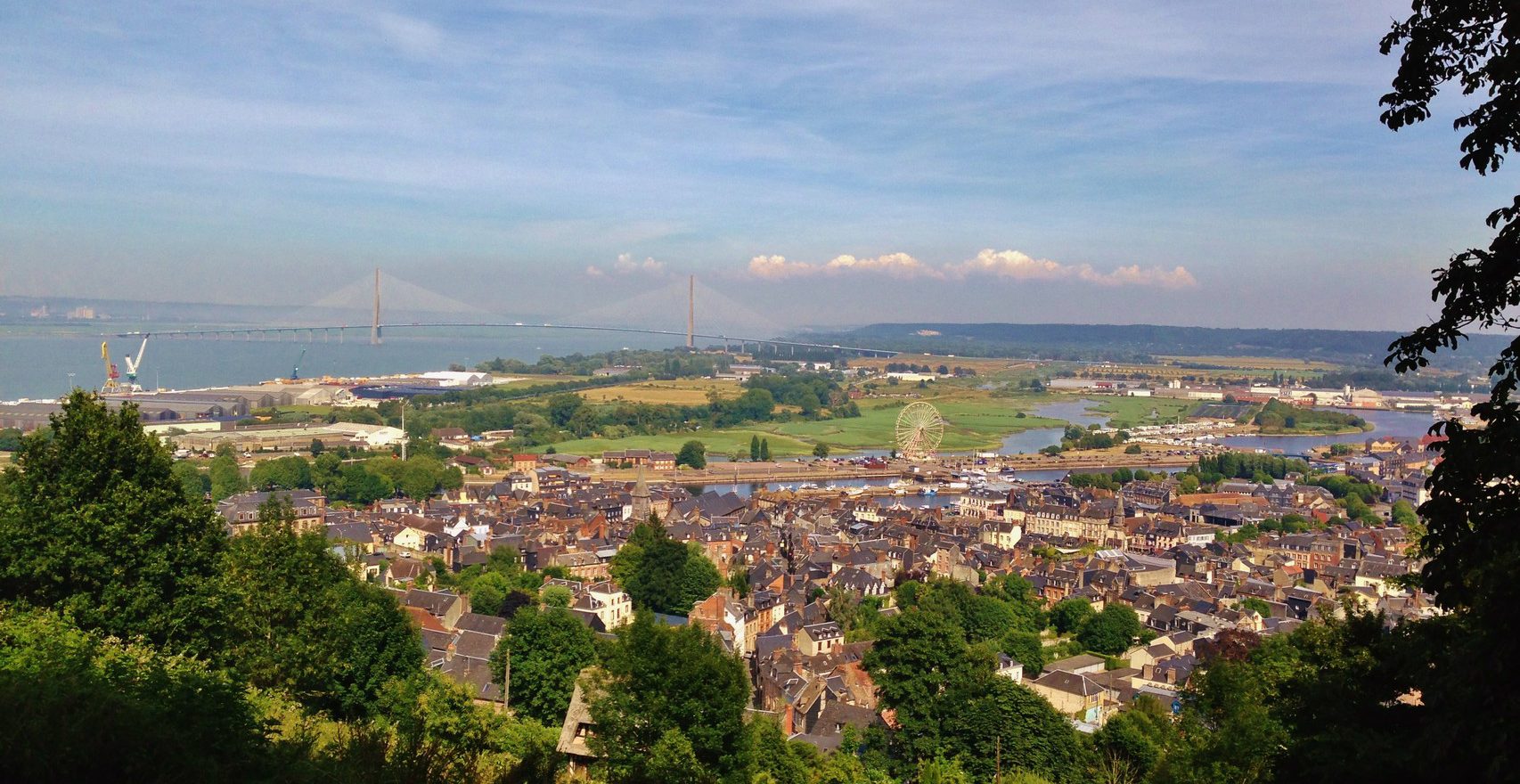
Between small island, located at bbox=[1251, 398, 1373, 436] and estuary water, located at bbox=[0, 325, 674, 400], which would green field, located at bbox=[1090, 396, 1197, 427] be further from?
estuary water, located at bbox=[0, 325, 674, 400]

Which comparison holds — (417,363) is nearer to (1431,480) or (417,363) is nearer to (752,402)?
(752,402)

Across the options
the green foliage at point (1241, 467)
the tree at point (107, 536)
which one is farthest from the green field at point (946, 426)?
the tree at point (107, 536)

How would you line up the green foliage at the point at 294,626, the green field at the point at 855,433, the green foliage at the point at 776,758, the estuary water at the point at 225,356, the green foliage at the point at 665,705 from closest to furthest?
1. the green foliage at the point at 665,705
2. the green foliage at the point at 294,626
3. the green foliage at the point at 776,758
4. the green field at the point at 855,433
5. the estuary water at the point at 225,356

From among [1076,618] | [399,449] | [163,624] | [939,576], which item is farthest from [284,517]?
[399,449]

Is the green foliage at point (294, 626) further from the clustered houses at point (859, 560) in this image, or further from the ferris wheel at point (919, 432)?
the ferris wheel at point (919, 432)

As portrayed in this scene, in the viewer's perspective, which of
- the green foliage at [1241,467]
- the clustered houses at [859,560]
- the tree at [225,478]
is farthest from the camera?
the green foliage at [1241,467]

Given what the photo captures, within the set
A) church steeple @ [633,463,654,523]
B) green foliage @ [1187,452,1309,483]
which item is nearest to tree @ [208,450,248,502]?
church steeple @ [633,463,654,523]
